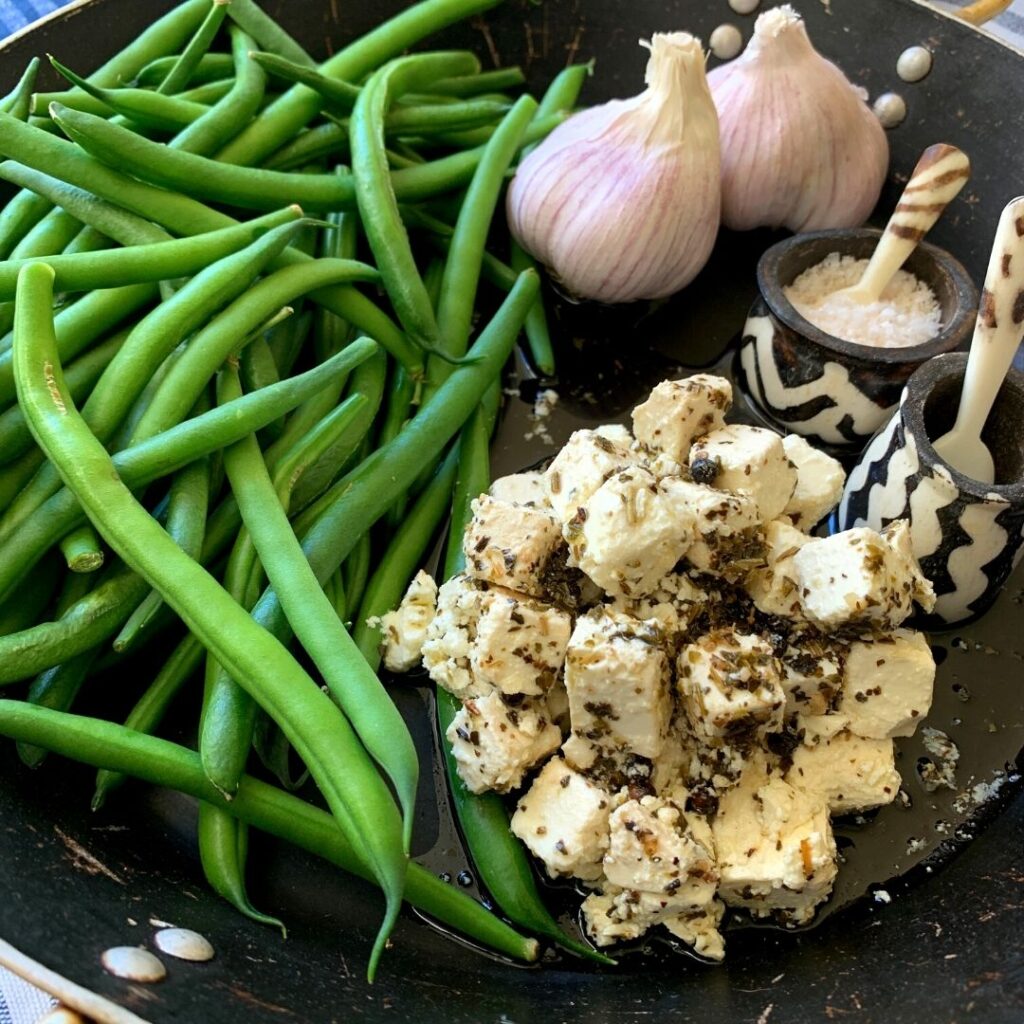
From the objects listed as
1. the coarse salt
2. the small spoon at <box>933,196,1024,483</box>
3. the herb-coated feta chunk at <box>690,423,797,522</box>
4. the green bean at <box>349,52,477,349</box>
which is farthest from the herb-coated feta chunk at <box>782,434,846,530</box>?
the green bean at <box>349,52,477,349</box>

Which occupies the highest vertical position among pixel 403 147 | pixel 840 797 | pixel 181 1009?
pixel 403 147

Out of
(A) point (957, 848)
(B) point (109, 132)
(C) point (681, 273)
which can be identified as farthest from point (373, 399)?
(A) point (957, 848)

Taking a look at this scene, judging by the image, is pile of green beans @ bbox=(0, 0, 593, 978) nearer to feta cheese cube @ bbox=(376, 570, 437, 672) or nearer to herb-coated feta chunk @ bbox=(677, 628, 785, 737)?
feta cheese cube @ bbox=(376, 570, 437, 672)

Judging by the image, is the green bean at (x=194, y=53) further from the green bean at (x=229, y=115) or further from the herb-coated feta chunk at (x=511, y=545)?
the herb-coated feta chunk at (x=511, y=545)

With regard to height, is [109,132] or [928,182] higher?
[109,132]

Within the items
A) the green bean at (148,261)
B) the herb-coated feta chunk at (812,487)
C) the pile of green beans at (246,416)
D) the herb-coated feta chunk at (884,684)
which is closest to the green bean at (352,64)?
the pile of green beans at (246,416)

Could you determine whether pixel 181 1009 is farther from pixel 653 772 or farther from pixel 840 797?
pixel 840 797

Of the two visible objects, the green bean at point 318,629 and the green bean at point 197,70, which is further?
the green bean at point 197,70

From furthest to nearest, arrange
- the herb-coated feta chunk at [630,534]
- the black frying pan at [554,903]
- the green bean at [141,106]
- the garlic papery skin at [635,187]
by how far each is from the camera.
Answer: the garlic papery skin at [635,187]
the green bean at [141,106]
the herb-coated feta chunk at [630,534]
the black frying pan at [554,903]
